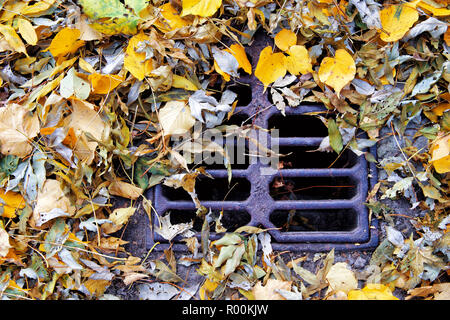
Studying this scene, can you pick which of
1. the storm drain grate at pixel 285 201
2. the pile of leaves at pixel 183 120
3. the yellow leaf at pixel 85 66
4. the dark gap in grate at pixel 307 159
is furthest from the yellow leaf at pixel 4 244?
the dark gap in grate at pixel 307 159

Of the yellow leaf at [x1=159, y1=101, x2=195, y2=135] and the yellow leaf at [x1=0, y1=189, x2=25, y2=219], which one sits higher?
the yellow leaf at [x1=159, y1=101, x2=195, y2=135]

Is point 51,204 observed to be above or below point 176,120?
below

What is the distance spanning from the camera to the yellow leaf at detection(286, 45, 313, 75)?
121 centimetres

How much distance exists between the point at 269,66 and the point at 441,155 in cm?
57

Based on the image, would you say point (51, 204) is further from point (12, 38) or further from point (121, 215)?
point (12, 38)

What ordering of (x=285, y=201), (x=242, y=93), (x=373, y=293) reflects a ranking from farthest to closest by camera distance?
(x=242, y=93) → (x=285, y=201) → (x=373, y=293)

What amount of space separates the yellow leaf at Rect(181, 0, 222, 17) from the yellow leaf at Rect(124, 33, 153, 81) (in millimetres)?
144

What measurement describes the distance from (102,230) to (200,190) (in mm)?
383

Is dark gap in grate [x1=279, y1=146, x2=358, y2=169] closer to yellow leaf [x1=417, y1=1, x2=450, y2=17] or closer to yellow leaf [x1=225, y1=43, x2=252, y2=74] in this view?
yellow leaf [x1=225, y1=43, x2=252, y2=74]

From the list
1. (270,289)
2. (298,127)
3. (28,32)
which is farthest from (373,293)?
(28,32)

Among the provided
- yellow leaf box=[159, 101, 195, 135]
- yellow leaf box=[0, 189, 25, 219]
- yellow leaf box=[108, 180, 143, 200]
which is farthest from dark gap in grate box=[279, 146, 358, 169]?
yellow leaf box=[0, 189, 25, 219]

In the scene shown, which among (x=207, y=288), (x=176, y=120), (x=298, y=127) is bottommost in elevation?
(x=207, y=288)

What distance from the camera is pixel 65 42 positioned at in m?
1.19
